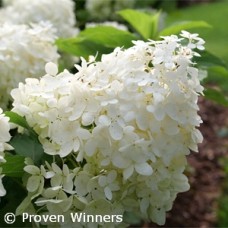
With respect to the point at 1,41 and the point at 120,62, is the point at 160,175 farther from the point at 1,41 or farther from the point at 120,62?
the point at 1,41

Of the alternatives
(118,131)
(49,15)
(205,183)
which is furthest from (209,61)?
(205,183)

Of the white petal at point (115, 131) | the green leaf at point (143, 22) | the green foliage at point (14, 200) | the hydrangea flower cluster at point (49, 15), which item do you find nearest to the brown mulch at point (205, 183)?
the hydrangea flower cluster at point (49, 15)

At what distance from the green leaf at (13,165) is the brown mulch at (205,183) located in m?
1.85

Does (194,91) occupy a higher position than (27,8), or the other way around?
(194,91)

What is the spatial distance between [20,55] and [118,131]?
0.51 metres

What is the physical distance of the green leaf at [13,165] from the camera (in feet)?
3.24

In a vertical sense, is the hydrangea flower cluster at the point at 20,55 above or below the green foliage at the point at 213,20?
above

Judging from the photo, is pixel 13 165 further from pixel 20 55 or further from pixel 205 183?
pixel 205 183

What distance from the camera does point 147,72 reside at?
1016mm

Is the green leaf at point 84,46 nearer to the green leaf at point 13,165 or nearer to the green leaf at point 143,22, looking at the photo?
the green leaf at point 143,22

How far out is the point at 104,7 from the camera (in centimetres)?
288

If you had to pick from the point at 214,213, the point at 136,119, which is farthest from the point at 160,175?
the point at 214,213

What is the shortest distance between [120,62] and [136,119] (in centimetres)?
12

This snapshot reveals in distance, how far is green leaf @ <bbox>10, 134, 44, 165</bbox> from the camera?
3.42ft
